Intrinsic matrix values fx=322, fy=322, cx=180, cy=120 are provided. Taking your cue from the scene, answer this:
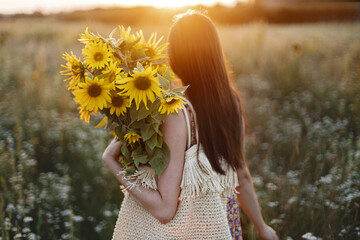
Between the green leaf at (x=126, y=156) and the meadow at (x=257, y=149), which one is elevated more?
the green leaf at (x=126, y=156)

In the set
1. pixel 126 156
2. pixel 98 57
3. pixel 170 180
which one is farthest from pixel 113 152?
pixel 98 57

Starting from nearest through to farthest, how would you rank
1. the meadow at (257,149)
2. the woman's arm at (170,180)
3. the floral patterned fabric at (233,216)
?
the woman's arm at (170,180), the floral patterned fabric at (233,216), the meadow at (257,149)

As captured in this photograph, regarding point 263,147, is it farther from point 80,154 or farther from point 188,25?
point 188,25

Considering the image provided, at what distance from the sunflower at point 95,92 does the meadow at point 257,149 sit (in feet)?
3.85

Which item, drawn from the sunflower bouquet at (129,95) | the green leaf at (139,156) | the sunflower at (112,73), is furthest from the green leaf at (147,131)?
the sunflower at (112,73)

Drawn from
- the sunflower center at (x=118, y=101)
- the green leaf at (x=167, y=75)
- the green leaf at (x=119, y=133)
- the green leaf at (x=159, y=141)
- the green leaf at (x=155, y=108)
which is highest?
the green leaf at (x=167, y=75)

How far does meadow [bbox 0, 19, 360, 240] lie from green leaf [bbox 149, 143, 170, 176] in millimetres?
1111

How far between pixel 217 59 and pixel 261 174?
2.11 meters

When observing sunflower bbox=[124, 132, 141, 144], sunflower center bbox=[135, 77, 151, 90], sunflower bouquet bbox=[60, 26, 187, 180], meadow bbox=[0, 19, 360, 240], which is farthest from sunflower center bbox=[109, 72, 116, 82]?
meadow bbox=[0, 19, 360, 240]

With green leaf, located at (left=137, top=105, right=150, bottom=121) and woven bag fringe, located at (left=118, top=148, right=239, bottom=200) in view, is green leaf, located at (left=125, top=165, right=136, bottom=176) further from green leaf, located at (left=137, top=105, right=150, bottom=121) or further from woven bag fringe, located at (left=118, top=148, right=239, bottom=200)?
green leaf, located at (left=137, top=105, right=150, bottom=121)

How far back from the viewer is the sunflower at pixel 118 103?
1.28 m

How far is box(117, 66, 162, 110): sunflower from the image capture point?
121 cm

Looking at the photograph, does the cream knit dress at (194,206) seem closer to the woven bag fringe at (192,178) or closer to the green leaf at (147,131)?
the woven bag fringe at (192,178)

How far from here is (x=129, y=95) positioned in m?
1.25
